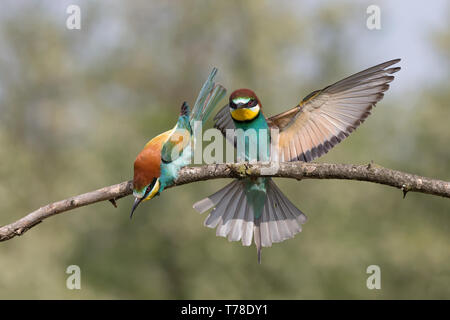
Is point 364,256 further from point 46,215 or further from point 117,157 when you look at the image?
point 46,215

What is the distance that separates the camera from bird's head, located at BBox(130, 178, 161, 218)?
2787 mm

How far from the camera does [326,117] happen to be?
322 centimetres

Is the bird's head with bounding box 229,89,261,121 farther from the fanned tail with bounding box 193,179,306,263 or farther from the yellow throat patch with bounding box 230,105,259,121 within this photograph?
the fanned tail with bounding box 193,179,306,263

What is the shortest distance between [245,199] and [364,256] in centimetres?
708

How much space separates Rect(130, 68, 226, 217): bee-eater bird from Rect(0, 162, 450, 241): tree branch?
0.07 metres

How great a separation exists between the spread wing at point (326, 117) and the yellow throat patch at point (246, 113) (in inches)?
4.1

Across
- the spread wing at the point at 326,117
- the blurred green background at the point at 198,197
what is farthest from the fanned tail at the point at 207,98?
the blurred green background at the point at 198,197

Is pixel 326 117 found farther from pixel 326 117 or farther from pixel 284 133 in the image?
pixel 284 133

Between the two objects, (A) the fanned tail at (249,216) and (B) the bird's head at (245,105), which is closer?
(B) the bird's head at (245,105)

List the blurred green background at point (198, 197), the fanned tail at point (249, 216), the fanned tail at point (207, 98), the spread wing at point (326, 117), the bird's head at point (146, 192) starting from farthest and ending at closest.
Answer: the blurred green background at point (198, 197), the fanned tail at point (249, 216), the fanned tail at point (207, 98), the spread wing at point (326, 117), the bird's head at point (146, 192)

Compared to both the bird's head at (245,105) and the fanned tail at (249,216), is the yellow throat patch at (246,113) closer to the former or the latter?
the bird's head at (245,105)

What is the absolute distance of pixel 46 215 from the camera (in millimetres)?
2545

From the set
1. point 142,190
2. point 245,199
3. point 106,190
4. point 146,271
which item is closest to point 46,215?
point 106,190

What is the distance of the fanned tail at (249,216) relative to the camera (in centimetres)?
347
